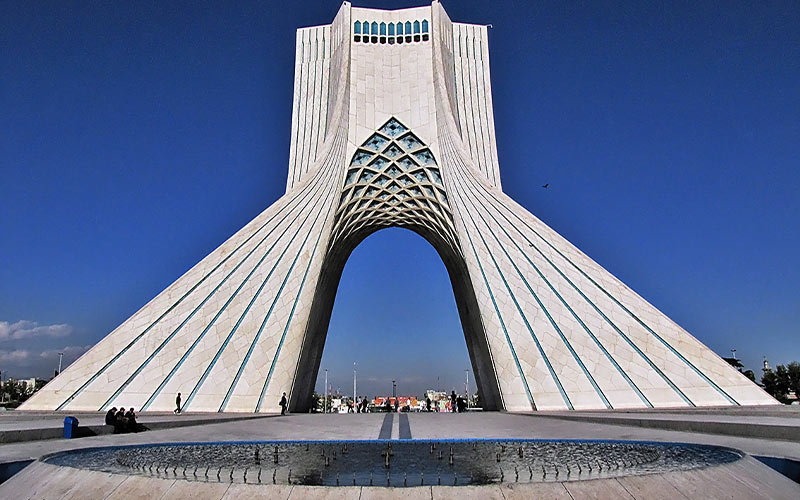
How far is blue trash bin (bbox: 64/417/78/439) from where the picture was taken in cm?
649

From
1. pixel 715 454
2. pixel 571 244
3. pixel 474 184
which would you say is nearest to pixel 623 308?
pixel 571 244

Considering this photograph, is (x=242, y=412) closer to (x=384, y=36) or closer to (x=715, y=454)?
(x=715, y=454)

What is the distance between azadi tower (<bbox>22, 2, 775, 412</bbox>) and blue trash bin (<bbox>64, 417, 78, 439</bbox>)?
457cm

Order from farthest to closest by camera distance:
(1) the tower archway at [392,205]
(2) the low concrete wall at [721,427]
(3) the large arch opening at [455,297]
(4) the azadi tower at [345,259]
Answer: (1) the tower archway at [392,205], (3) the large arch opening at [455,297], (4) the azadi tower at [345,259], (2) the low concrete wall at [721,427]

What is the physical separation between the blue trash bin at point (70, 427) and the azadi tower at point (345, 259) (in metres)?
4.57

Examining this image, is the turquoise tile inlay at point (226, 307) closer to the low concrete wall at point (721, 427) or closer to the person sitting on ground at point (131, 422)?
the person sitting on ground at point (131, 422)

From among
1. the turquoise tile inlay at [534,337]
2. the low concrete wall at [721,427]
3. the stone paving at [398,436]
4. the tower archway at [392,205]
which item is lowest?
the stone paving at [398,436]

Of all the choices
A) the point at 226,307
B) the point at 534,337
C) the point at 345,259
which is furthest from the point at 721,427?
the point at 345,259

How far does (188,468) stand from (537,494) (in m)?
2.60

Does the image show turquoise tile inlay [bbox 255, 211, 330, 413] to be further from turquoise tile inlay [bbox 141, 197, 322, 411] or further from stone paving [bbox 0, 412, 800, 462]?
stone paving [bbox 0, 412, 800, 462]

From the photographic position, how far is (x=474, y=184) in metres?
16.6

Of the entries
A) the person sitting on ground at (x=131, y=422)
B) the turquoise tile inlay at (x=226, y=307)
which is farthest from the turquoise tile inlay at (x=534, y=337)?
the person sitting on ground at (x=131, y=422)

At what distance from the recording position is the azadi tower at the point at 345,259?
37.9 ft

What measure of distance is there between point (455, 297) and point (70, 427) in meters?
17.7
